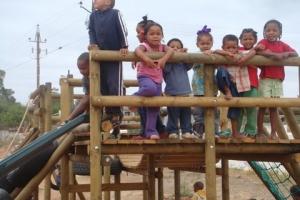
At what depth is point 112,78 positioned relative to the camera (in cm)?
591

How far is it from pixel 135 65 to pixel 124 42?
10.6 inches

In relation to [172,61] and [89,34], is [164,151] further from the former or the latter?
[89,34]

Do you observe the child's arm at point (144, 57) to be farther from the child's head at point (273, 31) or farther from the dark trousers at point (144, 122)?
the child's head at point (273, 31)

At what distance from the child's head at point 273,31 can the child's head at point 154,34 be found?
4.00 ft

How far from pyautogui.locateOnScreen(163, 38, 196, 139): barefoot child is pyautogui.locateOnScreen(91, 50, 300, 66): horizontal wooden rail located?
1.26 ft

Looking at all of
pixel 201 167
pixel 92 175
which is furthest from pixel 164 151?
pixel 201 167

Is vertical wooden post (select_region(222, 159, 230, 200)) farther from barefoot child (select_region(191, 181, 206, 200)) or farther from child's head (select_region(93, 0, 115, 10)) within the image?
child's head (select_region(93, 0, 115, 10))

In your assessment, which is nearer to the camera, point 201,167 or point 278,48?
point 278,48

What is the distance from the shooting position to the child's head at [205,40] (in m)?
6.19

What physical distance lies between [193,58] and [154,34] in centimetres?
52

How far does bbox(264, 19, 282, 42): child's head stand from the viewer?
241 inches

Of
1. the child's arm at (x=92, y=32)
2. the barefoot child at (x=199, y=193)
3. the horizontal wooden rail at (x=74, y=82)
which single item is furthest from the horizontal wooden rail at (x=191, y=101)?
the barefoot child at (x=199, y=193)

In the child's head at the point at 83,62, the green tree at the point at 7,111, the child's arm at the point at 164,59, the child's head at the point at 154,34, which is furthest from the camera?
the green tree at the point at 7,111

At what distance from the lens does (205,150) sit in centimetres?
554
